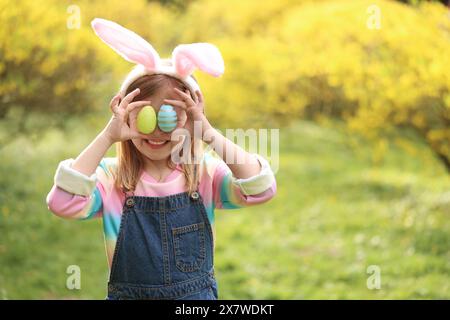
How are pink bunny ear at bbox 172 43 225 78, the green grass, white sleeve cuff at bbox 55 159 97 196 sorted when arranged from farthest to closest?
the green grass → pink bunny ear at bbox 172 43 225 78 → white sleeve cuff at bbox 55 159 97 196

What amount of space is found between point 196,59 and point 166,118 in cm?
21

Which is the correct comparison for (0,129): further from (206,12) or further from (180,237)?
(180,237)

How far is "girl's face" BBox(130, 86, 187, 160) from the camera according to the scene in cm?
216

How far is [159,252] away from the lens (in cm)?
215

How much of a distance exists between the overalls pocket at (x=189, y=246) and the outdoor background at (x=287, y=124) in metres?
2.23

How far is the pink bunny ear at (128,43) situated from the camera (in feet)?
7.06

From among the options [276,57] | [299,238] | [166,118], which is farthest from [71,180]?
[276,57]

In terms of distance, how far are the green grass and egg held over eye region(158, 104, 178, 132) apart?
2294mm

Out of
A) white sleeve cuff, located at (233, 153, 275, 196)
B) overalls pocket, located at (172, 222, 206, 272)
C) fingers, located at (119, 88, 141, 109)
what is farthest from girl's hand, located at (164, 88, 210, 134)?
overalls pocket, located at (172, 222, 206, 272)

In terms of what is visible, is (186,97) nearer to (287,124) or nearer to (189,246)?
(189,246)

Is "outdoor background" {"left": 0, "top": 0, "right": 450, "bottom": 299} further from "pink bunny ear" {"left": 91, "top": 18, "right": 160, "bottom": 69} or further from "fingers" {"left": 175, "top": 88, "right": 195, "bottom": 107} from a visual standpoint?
"fingers" {"left": 175, "top": 88, "right": 195, "bottom": 107}

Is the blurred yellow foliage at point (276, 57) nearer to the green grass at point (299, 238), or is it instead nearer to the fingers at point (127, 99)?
the green grass at point (299, 238)

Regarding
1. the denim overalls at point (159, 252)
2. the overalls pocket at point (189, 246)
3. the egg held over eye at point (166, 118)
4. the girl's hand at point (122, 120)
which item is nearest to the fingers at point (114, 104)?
the girl's hand at point (122, 120)

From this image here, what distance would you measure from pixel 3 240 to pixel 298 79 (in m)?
3.86
